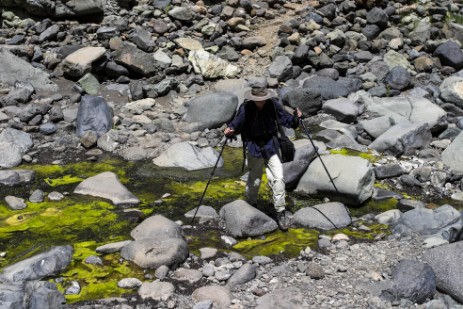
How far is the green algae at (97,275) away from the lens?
741 cm

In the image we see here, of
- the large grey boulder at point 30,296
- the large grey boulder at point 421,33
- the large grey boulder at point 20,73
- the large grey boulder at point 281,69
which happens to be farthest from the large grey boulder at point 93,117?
the large grey boulder at point 421,33

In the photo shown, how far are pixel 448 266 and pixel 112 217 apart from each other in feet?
17.8

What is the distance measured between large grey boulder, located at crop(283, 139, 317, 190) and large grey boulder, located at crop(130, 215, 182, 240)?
260 centimetres

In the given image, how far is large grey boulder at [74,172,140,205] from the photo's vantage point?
34.0 ft

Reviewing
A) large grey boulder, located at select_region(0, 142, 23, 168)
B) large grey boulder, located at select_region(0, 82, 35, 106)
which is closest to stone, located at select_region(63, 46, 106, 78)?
large grey boulder, located at select_region(0, 82, 35, 106)

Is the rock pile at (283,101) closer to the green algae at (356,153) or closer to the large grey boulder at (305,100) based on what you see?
the large grey boulder at (305,100)

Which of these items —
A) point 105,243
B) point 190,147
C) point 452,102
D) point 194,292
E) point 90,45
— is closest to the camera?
point 194,292

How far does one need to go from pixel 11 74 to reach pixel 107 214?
23.2 ft

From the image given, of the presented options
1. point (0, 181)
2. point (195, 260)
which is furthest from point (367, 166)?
point (0, 181)

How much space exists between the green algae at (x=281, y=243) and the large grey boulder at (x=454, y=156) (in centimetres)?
398

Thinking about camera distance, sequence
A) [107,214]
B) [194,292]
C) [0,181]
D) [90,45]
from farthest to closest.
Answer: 1. [90,45]
2. [0,181]
3. [107,214]
4. [194,292]

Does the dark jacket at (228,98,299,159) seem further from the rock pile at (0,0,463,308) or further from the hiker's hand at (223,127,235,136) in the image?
the rock pile at (0,0,463,308)

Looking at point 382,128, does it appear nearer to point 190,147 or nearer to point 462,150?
point 462,150

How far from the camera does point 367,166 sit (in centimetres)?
1025
